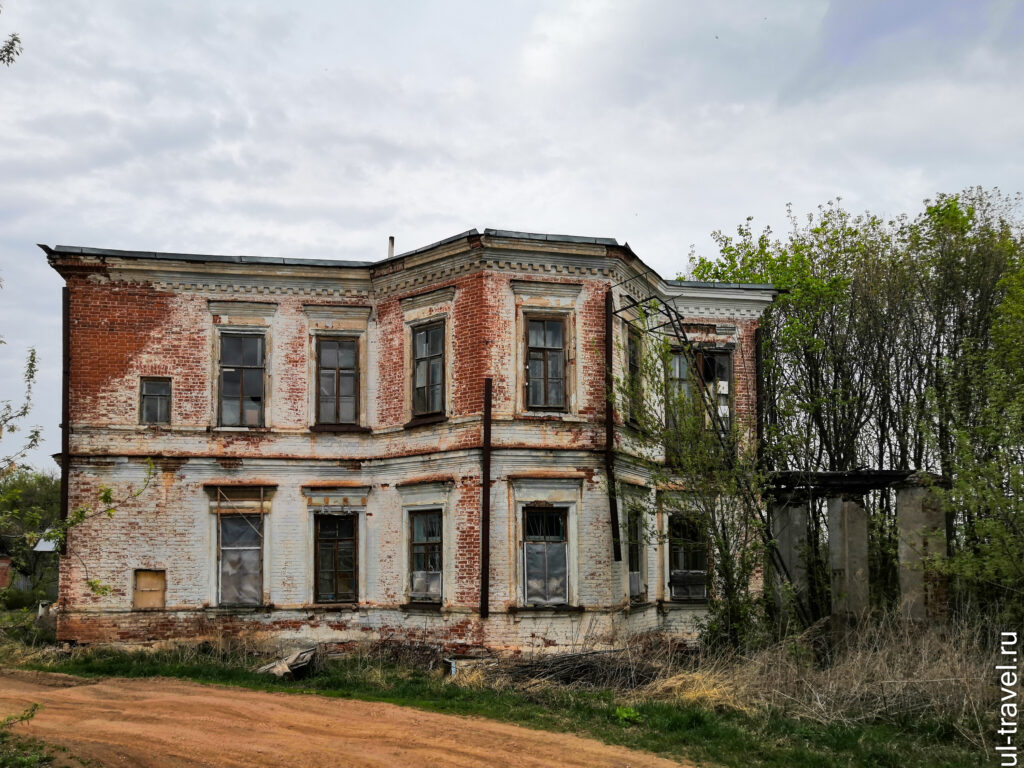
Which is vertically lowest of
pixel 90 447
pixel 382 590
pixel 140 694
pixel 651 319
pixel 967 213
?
pixel 140 694

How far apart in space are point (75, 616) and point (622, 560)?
10.2 metres

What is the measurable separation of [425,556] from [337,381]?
159 inches

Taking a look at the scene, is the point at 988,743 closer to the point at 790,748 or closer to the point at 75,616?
the point at 790,748

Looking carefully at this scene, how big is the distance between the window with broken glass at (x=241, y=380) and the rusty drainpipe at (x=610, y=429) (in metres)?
6.84

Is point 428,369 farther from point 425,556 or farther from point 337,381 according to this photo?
point 425,556

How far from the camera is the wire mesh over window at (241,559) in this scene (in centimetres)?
1755

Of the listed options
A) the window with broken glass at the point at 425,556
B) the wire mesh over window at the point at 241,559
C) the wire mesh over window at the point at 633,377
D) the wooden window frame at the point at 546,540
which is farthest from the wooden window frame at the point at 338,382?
the wire mesh over window at the point at 633,377

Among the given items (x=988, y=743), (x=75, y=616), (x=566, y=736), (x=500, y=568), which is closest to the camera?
(x=988, y=743)

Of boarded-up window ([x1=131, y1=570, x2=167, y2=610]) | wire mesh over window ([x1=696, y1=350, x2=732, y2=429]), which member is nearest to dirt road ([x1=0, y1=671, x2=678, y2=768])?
boarded-up window ([x1=131, y1=570, x2=167, y2=610])

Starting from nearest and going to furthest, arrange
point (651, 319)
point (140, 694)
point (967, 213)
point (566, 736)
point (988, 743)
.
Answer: point (988, 743), point (566, 736), point (140, 694), point (651, 319), point (967, 213)

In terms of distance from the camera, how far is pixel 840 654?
14.4 metres

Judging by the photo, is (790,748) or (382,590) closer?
(790,748)

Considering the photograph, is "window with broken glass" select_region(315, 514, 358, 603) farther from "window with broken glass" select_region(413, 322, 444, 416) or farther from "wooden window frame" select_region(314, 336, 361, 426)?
"window with broken glass" select_region(413, 322, 444, 416)

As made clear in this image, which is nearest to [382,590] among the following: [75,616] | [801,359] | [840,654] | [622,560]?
[622,560]
